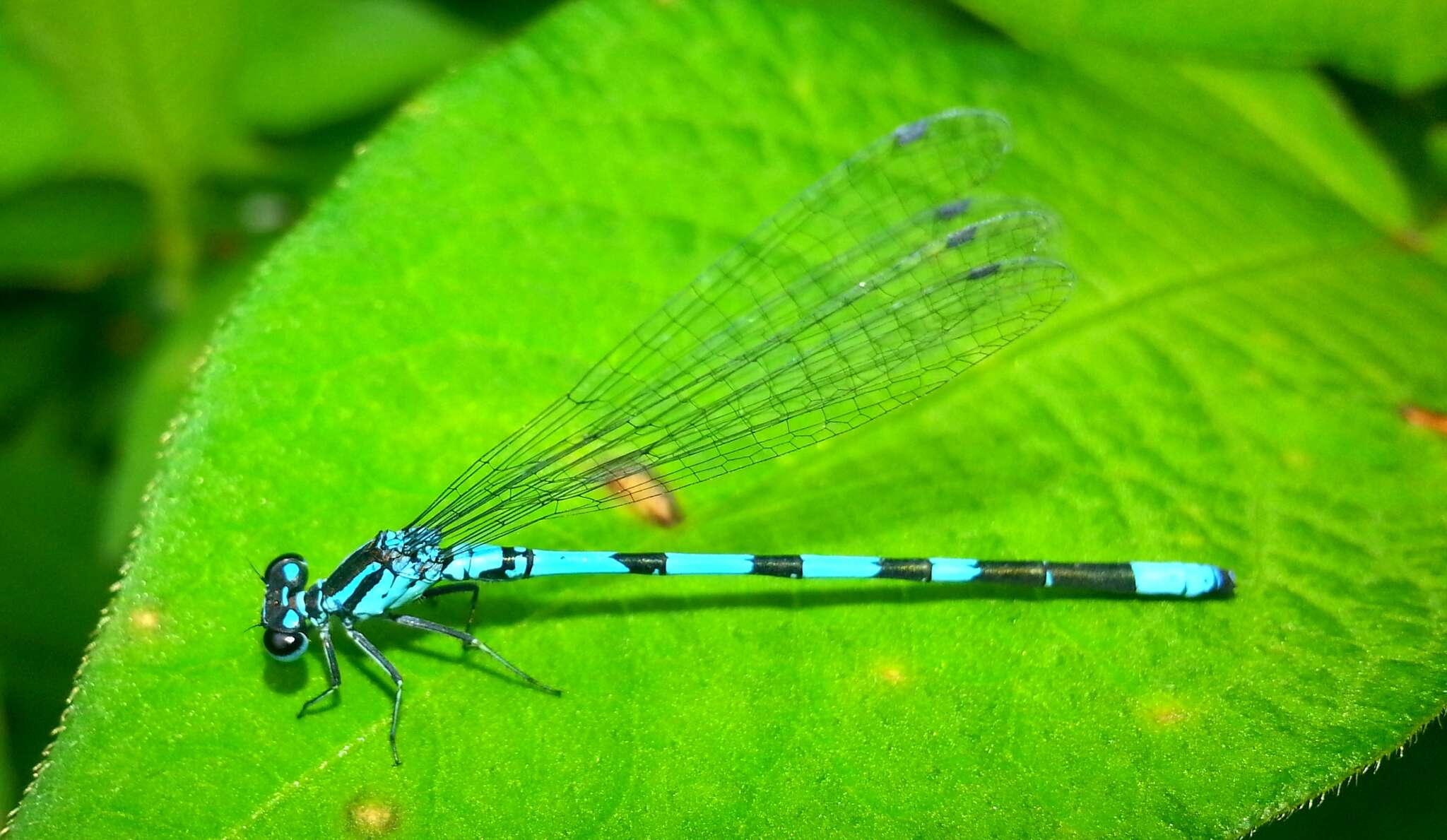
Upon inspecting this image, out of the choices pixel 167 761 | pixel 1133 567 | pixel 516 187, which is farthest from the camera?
pixel 516 187

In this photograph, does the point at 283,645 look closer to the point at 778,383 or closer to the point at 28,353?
the point at 778,383

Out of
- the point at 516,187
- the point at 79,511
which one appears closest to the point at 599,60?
the point at 516,187

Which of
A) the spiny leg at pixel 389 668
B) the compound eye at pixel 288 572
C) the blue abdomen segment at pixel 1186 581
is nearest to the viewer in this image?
the spiny leg at pixel 389 668

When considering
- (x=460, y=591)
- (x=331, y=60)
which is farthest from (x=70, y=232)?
(x=460, y=591)

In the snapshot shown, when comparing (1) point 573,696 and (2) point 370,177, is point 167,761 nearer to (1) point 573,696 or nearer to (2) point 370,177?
(1) point 573,696

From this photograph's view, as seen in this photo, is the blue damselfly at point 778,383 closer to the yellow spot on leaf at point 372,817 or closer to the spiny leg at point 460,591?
the spiny leg at point 460,591

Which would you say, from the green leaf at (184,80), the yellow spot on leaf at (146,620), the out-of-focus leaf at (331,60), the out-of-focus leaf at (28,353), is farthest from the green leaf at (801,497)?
the out-of-focus leaf at (28,353)
